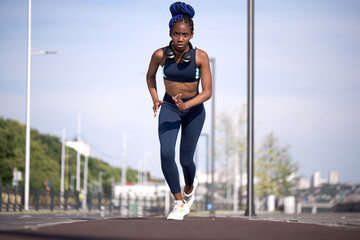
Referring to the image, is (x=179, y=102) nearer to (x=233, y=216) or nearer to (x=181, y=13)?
(x=181, y=13)

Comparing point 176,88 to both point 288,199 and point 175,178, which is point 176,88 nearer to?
point 175,178

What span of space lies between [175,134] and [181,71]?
75 cm

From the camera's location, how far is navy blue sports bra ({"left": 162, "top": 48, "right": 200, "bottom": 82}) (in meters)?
8.08

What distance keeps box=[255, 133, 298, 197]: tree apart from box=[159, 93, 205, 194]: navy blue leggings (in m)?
54.4

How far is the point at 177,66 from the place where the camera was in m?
8.09

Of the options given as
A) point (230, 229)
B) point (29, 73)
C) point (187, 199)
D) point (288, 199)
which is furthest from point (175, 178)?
point (288, 199)

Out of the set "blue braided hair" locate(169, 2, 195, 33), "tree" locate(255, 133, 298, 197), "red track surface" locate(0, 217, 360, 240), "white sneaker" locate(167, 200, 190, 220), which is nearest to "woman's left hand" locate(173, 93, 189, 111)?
"blue braided hair" locate(169, 2, 195, 33)

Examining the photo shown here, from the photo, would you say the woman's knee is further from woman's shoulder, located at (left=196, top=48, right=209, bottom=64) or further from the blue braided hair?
the blue braided hair

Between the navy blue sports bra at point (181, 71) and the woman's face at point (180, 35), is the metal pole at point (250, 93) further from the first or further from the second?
the woman's face at point (180, 35)

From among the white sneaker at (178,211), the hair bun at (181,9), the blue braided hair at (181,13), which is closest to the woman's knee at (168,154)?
the white sneaker at (178,211)

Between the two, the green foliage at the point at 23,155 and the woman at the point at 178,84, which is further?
the green foliage at the point at 23,155

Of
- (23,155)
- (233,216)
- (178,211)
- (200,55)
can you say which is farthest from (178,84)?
(23,155)

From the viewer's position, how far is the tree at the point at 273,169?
63.0 meters

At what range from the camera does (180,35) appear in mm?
7957
